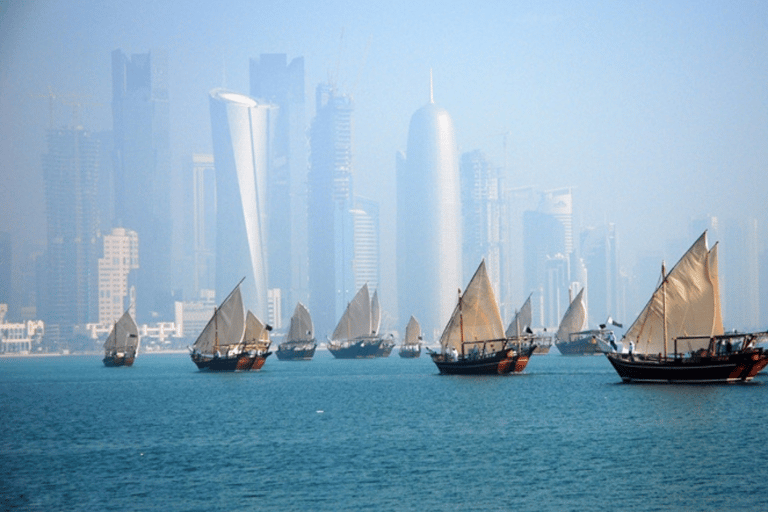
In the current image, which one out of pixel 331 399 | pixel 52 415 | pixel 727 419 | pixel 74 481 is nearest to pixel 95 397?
pixel 52 415

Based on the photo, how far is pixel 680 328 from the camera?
296ft

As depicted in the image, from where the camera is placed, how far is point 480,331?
363 ft

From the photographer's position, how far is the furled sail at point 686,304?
89.9 m

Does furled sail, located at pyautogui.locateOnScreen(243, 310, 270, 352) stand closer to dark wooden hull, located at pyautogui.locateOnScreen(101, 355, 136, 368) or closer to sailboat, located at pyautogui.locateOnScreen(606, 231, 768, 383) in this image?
dark wooden hull, located at pyautogui.locateOnScreen(101, 355, 136, 368)

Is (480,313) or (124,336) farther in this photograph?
(124,336)

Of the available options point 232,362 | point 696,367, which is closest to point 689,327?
point 696,367

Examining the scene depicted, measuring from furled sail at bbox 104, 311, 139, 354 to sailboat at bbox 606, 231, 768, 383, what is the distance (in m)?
105

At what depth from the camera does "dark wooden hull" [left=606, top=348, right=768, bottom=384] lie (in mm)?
88500

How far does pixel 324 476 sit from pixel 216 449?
1164cm

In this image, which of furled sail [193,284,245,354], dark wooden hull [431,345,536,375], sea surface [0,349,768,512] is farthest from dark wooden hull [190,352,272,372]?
sea surface [0,349,768,512]

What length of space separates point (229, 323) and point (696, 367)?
62.0 meters

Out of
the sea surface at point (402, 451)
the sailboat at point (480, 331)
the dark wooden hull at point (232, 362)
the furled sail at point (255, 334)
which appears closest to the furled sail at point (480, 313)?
the sailboat at point (480, 331)

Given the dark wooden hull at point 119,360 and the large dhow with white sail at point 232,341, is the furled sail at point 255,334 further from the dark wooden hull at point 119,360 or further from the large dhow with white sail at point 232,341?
the dark wooden hull at point 119,360

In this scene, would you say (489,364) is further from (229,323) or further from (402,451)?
(402,451)
